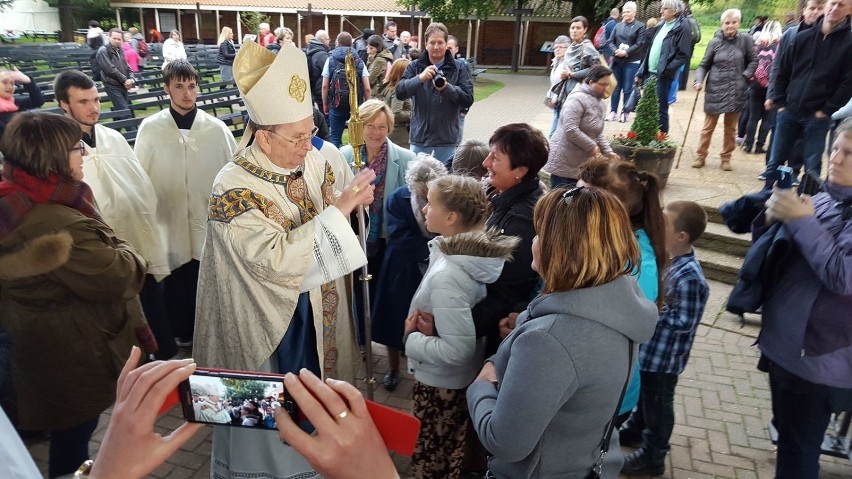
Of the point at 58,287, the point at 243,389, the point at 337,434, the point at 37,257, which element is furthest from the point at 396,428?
the point at 58,287

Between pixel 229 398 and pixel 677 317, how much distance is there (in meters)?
2.45

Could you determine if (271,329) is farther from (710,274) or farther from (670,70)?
(670,70)

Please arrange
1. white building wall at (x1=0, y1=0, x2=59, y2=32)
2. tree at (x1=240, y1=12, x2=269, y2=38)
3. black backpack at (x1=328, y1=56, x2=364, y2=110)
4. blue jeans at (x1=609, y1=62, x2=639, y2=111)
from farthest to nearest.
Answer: tree at (x1=240, y1=12, x2=269, y2=38) < white building wall at (x1=0, y1=0, x2=59, y2=32) < blue jeans at (x1=609, y1=62, x2=639, y2=111) < black backpack at (x1=328, y1=56, x2=364, y2=110)

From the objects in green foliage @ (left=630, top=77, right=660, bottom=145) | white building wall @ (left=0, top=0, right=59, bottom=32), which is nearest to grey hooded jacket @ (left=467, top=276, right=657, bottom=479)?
green foliage @ (left=630, top=77, right=660, bottom=145)

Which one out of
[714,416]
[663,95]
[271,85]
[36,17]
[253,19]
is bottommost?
[714,416]

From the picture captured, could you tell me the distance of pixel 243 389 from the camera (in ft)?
3.33

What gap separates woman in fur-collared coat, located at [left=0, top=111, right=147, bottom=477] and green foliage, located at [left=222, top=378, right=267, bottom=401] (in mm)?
1611

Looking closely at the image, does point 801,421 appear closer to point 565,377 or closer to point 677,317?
point 677,317

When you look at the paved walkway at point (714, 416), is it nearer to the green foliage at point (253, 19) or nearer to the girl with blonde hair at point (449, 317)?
the girl with blonde hair at point (449, 317)

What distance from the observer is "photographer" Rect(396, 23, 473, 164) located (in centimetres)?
619

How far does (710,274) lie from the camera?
19.3 ft

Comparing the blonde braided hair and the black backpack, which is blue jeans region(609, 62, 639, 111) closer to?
the black backpack

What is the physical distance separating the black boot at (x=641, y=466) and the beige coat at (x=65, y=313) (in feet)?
8.78

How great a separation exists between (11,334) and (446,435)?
6.58 ft
